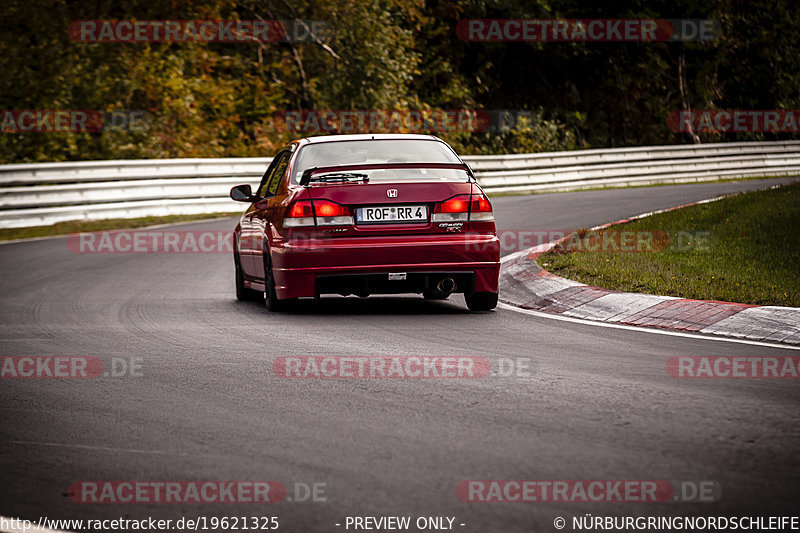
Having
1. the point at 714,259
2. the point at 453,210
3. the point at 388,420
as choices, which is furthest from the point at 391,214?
the point at 388,420

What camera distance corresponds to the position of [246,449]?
525 cm

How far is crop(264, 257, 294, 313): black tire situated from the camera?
10406 millimetres

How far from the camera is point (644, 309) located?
31.5 ft

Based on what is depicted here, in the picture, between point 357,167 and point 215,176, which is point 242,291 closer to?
point 357,167

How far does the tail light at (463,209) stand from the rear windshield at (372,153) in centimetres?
48

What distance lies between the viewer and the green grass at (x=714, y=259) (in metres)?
9.99

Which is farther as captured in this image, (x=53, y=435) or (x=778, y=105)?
(x=778, y=105)

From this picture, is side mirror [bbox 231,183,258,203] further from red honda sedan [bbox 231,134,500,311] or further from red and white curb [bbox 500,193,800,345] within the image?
red and white curb [bbox 500,193,800,345]

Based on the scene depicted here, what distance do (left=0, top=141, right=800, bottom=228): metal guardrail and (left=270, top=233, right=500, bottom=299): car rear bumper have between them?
1198 centimetres

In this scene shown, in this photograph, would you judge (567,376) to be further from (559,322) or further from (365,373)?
(559,322)

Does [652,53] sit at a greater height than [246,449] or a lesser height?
greater

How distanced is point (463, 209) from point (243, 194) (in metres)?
2.64

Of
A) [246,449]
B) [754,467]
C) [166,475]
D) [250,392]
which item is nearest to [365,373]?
[250,392]

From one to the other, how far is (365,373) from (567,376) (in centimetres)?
124
